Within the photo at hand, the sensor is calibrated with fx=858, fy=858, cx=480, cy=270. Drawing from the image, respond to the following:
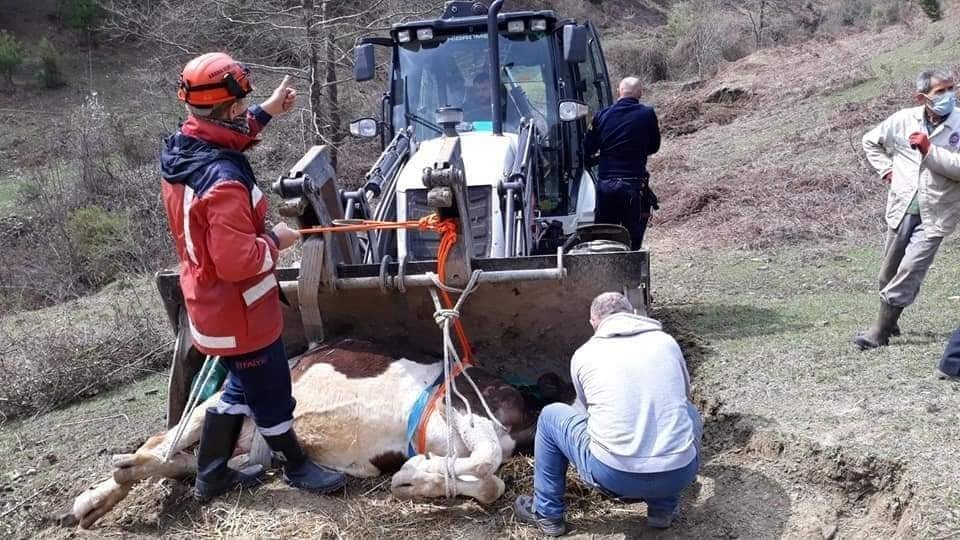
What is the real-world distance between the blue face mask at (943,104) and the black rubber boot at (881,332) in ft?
3.71

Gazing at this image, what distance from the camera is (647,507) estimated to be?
144 inches

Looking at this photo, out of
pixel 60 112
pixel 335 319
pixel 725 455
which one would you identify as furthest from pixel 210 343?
pixel 60 112

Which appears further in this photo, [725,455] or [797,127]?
[797,127]

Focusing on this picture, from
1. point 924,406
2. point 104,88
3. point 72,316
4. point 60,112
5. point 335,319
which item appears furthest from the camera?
point 104,88

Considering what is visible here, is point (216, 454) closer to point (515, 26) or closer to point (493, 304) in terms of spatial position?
point (493, 304)

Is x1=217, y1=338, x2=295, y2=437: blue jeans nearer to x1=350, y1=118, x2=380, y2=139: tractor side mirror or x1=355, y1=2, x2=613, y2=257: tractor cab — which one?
x1=355, y1=2, x2=613, y2=257: tractor cab

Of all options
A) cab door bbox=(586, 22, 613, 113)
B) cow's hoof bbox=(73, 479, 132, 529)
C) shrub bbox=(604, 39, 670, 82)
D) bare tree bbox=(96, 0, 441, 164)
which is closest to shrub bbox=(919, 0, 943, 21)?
shrub bbox=(604, 39, 670, 82)

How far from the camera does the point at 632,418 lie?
3309 millimetres

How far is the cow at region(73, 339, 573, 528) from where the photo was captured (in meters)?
3.77

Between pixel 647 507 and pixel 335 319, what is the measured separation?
1.96m

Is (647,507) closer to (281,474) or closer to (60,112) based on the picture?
(281,474)

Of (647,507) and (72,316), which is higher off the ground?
(647,507)

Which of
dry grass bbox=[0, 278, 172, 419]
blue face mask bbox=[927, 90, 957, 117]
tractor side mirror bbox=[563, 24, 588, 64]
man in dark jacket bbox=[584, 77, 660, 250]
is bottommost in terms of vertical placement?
dry grass bbox=[0, 278, 172, 419]

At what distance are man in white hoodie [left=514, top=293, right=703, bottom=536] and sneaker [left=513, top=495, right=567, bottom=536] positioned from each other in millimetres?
279
